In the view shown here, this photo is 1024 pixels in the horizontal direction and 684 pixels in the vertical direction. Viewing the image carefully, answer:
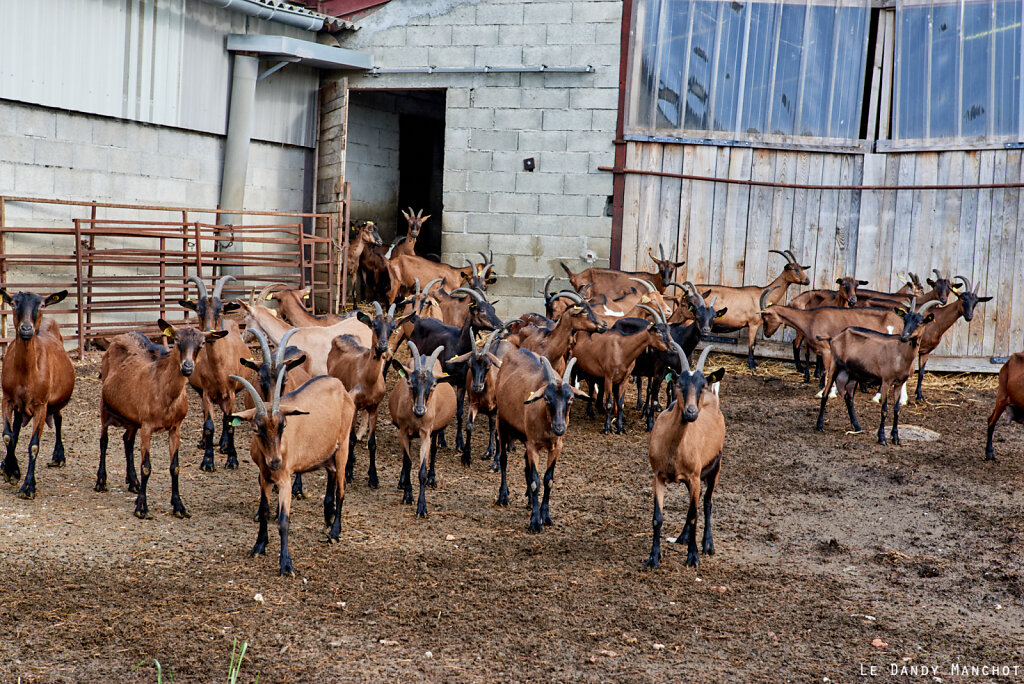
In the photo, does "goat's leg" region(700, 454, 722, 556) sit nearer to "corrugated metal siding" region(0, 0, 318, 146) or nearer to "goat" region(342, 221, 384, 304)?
→ "corrugated metal siding" region(0, 0, 318, 146)

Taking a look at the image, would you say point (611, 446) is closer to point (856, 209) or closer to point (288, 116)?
point (856, 209)

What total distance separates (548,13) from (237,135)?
218 inches

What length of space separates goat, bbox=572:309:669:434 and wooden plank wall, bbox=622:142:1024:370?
476 cm

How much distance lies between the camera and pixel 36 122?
13555 mm

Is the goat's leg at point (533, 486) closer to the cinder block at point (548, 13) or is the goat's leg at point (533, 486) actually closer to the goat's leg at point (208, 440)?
the goat's leg at point (208, 440)

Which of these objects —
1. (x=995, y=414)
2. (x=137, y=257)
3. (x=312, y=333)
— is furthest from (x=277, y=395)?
(x=137, y=257)

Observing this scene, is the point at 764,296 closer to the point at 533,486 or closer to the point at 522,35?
the point at 522,35

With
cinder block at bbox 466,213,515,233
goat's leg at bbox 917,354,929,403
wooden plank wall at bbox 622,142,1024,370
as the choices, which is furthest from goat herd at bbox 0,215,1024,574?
cinder block at bbox 466,213,515,233

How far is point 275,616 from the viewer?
6.04m

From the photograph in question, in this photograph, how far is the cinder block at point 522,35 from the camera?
53.1ft

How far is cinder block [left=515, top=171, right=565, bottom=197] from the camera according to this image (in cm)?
1628

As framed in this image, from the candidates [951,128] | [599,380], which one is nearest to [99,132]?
[599,380]

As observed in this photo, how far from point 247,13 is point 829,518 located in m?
12.3

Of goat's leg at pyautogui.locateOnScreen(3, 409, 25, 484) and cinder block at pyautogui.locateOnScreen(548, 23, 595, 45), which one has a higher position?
cinder block at pyautogui.locateOnScreen(548, 23, 595, 45)
